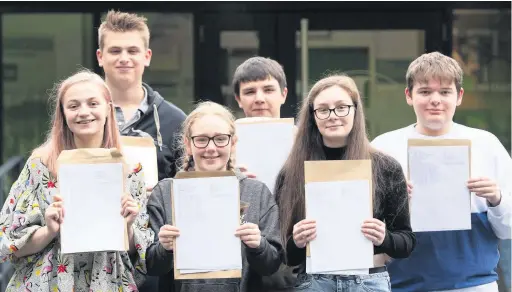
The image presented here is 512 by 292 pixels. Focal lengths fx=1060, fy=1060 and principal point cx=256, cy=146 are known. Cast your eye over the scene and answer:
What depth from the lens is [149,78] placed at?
8836 mm

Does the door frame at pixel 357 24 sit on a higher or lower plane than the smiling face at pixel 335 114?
higher

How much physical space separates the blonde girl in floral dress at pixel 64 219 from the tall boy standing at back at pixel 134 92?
Result: 59 cm

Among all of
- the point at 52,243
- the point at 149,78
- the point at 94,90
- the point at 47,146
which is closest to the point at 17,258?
the point at 52,243

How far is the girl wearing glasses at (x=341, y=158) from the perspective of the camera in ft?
13.9

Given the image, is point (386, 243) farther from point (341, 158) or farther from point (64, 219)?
point (64, 219)

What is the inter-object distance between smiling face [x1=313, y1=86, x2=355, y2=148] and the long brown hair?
44 millimetres

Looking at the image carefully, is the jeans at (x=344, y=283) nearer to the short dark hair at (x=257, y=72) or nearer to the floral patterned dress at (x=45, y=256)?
the floral patterned dress at (x=45, y=256)

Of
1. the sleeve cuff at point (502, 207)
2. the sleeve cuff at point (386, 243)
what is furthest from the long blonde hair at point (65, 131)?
the sleeve cuff at point (502, 207)

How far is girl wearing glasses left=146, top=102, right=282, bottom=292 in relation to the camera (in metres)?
4.14

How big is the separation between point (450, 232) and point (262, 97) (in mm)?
1099

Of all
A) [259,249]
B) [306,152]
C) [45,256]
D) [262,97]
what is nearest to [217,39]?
[262,97]

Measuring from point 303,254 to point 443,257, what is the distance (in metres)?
0.82

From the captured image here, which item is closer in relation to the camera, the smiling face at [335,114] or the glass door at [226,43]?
the smiling face at [335,114]

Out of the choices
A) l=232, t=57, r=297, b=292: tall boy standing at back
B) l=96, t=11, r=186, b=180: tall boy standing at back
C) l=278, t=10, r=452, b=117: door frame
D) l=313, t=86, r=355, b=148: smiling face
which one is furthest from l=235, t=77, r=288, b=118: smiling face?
l=278, t=10, r=452, b=117: door frame
